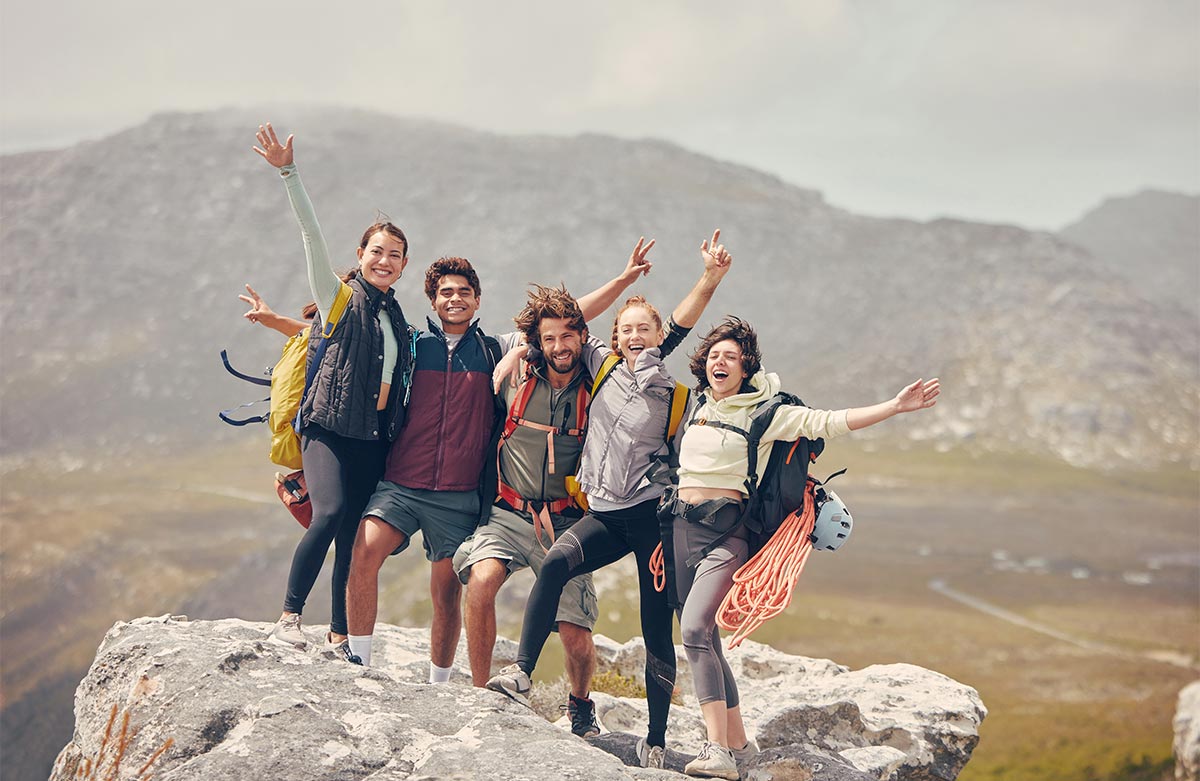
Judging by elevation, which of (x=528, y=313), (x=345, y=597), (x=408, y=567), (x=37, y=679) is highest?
(x=528, y=313)

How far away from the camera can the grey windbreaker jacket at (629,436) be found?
26.2 feet

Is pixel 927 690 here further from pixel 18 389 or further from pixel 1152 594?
pixel 18 389

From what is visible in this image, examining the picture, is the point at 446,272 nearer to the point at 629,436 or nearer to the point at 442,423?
the point at 442,423

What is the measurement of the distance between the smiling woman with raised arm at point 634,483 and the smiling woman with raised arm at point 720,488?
0.93 feet

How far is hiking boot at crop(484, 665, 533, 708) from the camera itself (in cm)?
759

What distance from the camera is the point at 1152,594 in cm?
8381

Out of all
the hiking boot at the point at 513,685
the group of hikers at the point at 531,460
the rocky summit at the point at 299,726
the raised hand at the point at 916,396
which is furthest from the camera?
the group of hikers at the point at 531,460

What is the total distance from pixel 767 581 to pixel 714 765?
4.56 ft

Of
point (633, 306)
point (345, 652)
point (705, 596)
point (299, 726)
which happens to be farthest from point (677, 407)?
point (299, 726)

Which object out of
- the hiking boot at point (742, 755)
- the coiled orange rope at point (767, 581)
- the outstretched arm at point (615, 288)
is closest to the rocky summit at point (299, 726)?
the hiking boot at point (742, 755)

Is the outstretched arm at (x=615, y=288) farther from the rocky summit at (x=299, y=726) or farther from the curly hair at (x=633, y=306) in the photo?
the rocky summit at (x=299, y=726)

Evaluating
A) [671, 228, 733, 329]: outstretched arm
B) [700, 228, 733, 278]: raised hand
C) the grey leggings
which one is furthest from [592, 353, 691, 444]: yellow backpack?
[700, 228, 733, 278]: raised hand

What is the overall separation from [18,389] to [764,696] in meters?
188

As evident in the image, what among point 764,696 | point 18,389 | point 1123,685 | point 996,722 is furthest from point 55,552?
point 764,696
